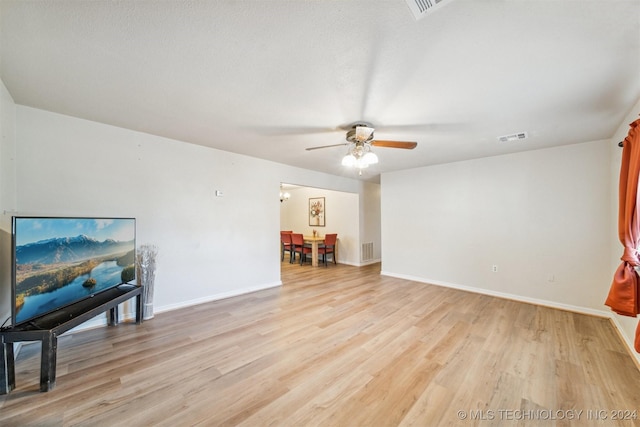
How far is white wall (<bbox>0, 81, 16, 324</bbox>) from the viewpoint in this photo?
2137 millimetres

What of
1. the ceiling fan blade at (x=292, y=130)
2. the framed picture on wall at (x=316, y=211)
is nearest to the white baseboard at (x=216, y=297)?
the ceiling fan blade at (x=292, y=130)

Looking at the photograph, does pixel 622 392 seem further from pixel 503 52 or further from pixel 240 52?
pixel 240 52

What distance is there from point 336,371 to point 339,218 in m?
5.37

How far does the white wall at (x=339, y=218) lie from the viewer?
6.91 metres

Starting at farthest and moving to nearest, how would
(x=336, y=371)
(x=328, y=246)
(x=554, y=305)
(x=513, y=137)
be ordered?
(x=328, y=246)
(x=554, y=305)
(x=513, y=137)
(x=336, y=371)

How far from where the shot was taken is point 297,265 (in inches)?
→ 276

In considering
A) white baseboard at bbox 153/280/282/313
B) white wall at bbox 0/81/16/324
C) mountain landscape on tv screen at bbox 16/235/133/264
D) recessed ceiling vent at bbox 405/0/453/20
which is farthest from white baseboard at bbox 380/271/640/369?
white wall at bbox 0/81/16/324

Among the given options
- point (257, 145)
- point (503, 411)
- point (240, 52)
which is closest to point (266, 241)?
point (257, 145)

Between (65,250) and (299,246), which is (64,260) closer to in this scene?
(65,250)

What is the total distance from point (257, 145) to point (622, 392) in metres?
4.53

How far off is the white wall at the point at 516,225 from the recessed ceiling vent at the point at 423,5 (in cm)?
391

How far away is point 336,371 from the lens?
2.10 meters

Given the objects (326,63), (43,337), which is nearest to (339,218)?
(326,63)

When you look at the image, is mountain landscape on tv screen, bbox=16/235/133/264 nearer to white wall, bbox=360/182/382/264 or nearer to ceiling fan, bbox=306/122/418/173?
ceiling fan, bbox=306/122/418/173
